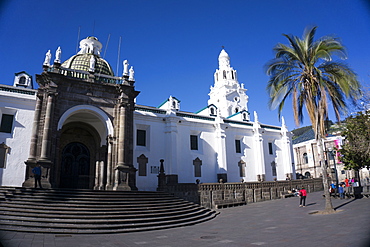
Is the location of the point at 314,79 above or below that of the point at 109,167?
above

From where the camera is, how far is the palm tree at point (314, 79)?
52.0 ft

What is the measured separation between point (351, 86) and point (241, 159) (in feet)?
63.2

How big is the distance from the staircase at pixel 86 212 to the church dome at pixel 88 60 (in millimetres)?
13599

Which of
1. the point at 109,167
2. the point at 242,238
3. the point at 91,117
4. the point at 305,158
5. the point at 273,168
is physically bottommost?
the point at 242,238

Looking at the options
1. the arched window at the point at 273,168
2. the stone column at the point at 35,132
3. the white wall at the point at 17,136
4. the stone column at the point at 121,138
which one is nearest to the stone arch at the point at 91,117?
the stone column at the point at 121,138

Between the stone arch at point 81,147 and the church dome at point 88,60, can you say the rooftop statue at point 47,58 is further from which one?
the stone arch at point 81,147

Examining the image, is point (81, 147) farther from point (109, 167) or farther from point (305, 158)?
point (305, 158)

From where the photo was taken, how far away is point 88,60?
27812 mm

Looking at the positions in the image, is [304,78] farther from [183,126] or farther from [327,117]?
[183,126]

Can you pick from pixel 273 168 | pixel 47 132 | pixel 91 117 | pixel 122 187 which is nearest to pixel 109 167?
pixel 122 187

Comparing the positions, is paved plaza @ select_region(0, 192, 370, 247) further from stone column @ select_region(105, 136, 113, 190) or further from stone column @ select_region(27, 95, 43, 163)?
stone column @ select_region(105, 136, 113, 190)

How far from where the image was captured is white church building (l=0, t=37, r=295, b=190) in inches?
795

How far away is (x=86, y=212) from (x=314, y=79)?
1486 centimetres

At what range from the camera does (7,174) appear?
68.6ft
